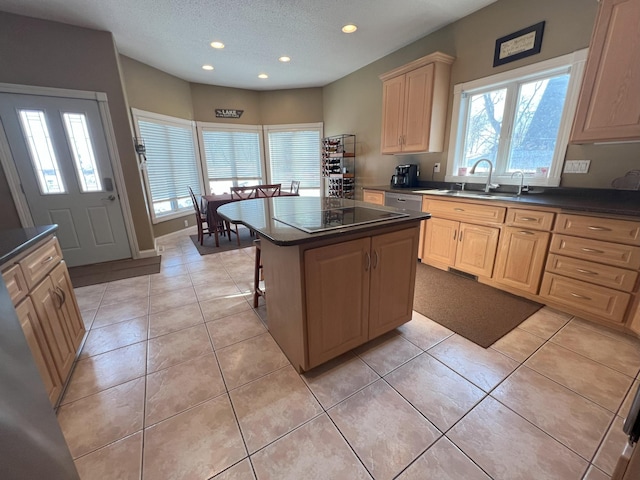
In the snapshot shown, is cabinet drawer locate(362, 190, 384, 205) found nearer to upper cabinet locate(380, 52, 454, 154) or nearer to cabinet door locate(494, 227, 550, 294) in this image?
upper cabinet locate(380, 52, 454, 154)

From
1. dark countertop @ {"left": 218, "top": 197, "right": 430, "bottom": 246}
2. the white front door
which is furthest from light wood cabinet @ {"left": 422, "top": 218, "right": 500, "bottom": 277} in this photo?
the white front door

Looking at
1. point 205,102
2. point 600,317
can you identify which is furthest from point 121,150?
point 600,317

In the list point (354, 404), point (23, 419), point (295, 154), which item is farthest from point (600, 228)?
point (295, 154)

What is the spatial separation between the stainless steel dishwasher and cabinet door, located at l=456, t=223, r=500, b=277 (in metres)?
0.57

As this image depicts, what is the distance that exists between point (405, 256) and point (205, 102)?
529 centimetres

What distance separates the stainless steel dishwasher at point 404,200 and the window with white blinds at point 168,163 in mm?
3827

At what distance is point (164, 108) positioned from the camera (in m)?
4.53

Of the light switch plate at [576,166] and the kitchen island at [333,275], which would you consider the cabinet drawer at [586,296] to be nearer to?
the light switch plate at [576,166]

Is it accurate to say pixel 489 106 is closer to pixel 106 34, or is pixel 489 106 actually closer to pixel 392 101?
pixel 392 101

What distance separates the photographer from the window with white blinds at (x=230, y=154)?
542cm

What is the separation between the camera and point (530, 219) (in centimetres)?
224

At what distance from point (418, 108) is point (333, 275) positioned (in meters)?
2.78

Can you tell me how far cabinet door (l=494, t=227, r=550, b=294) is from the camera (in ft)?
7.34

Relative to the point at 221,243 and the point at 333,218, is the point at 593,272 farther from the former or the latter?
the point at 221,243
